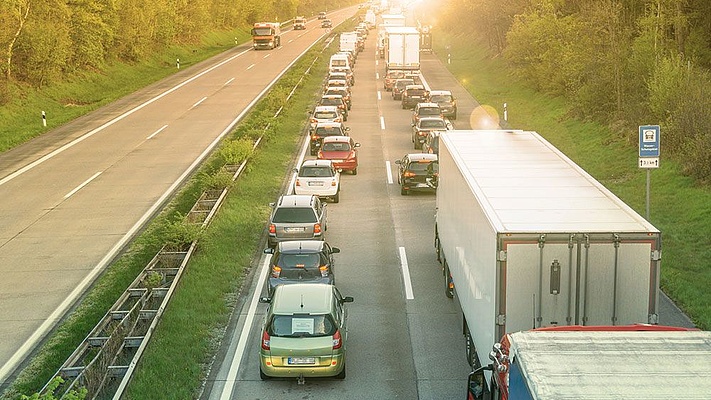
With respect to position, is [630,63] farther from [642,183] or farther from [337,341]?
[337,341]

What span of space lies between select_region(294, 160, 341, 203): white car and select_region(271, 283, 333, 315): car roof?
41.2ft

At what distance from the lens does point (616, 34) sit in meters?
40.9

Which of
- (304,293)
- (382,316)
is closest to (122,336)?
(304,293)

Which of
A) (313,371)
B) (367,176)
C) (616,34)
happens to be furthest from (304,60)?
(313,371)

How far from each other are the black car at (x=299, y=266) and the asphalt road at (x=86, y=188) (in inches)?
174

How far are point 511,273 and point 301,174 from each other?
17.3m

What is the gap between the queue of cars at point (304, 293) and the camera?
46.5ft

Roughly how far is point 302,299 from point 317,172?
13.6m

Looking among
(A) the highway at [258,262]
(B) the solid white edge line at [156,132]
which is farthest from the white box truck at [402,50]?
(B) the solid white edge line at [156,132]

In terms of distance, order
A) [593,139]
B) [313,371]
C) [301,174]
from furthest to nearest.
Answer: [593,139]
[301,174]
[313,371]

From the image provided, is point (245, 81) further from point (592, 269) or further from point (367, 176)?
point (592, 269)

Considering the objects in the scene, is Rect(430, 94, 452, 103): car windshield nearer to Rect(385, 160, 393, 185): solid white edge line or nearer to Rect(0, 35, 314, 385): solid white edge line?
Rect(0, 35, 314, 385): solid white edge line

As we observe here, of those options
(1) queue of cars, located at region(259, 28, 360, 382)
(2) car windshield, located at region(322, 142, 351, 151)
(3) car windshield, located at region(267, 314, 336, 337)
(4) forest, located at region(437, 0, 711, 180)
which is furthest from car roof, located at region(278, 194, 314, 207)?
(4) forest, located at region(437, 0, 711, 180)

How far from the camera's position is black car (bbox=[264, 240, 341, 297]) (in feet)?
59.5
